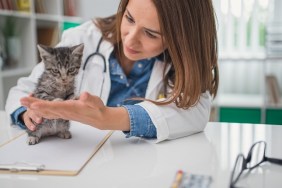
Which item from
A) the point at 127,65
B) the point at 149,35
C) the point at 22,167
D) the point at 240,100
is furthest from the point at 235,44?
the point at 22,167

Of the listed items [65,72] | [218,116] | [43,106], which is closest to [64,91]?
[65,72]

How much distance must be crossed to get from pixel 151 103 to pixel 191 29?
0.76 feet

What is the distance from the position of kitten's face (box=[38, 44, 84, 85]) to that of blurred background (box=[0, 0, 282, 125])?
1.90 metres

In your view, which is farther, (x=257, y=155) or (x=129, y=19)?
(x=129, y=19)

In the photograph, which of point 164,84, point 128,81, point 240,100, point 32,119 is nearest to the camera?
point 32,119

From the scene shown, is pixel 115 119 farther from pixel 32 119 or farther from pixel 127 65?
pixel 127 65

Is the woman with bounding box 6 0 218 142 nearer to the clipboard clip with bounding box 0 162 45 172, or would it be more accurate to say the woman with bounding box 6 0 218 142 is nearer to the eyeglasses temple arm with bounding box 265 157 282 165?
the clipboard clip with bounding box 0 162 45 172

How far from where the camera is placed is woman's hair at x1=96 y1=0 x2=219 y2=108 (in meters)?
0.85

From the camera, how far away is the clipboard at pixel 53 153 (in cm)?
62

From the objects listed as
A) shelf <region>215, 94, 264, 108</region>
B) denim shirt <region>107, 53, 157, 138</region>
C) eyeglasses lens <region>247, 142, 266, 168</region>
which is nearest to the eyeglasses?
eyeglasses lens <region>247, 142, 266, 168</region>

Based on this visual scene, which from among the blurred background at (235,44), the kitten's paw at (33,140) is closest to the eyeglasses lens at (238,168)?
the kitten's paw at (33,140)

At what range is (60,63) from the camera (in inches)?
32.4

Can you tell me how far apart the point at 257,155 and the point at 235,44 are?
273 cm

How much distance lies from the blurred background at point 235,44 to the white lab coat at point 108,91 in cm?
153
